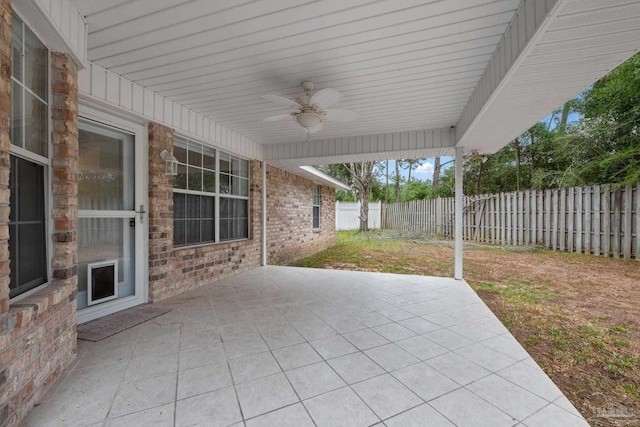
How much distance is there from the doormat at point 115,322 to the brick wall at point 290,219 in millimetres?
3279

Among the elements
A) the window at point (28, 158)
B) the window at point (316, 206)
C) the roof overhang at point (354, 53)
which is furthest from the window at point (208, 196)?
the window at point (316, 206)

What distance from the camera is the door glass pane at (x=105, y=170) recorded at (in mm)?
2914

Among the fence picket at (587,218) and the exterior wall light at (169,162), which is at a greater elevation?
the exterior wall light at (169,162)

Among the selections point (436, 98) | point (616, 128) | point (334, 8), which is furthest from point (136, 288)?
point (616, 128)

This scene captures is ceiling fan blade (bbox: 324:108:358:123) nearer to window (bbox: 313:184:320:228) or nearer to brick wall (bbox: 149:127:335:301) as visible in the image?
brick wall (bbox: 149:127:335:301)

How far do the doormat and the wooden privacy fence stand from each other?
8862mm

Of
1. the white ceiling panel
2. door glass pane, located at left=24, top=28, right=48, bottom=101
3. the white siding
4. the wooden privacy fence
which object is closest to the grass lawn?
the wooden privacy fence

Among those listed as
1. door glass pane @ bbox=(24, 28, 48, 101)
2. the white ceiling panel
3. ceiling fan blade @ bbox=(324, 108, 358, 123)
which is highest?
the white ceiling panel

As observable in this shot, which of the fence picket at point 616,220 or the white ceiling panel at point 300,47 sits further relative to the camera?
the fence picket at point 616,220

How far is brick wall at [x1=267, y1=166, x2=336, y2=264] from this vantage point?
6.55 m

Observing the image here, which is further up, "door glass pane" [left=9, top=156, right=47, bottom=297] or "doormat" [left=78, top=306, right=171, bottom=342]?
"door glass pane" [left=9, top=156, right=47, bottom=297]

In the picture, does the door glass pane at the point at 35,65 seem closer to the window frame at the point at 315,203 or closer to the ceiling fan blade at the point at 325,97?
the ceiling fan blade at the point at 325,97

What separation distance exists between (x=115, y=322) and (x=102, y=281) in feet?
1.66

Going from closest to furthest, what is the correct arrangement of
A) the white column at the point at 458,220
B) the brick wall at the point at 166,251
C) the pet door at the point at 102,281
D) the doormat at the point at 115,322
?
1. the doormat at the point at 115,322
2. the pet door at the point at 102,281
3. the brick wall at the point at 166,251
4. the white column at the point at 458,220
